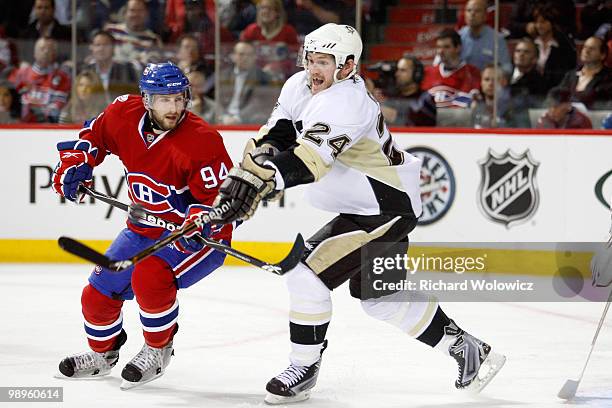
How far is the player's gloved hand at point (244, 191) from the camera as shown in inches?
127

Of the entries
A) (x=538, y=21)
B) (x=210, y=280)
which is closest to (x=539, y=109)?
(x=538, y=21)

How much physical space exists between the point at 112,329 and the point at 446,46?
134 inches

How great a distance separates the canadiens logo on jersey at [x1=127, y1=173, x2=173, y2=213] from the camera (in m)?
3.72

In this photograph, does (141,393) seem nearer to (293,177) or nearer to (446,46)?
(293,177)

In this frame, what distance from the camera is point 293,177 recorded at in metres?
3.27

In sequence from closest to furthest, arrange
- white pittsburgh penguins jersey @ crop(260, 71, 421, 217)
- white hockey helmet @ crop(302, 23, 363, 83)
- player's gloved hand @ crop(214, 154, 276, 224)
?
player's gloved hand @ crop(214, 154, 276, 224) < white pittsburgh penguins jersey @ crop(260, 71, 421, 217) < white hockey helmet @ crop(302, 23, 363, 83)

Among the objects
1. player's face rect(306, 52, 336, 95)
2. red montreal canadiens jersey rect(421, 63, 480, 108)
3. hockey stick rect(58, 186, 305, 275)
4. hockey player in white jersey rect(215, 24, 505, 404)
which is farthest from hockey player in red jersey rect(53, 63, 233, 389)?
red montreal canadiens jersey rect(421, 63, 480, 108)

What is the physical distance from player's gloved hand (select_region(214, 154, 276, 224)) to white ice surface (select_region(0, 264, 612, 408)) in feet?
2.11

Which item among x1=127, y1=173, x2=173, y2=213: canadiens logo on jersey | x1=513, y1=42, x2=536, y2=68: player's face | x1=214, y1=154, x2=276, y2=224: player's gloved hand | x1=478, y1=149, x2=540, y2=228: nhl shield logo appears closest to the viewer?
x1=214, y1=154, x2=276, y2=224: player's gloved hand

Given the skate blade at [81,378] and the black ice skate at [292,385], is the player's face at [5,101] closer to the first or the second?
the skate blade at [81,378]

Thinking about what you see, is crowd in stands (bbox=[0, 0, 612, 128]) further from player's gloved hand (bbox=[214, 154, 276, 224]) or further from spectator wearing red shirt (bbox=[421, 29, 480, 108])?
player's gloved hand (bbox=[214, 154, 276, 224])

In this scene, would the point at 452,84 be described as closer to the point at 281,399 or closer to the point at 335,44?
the point at 335,44

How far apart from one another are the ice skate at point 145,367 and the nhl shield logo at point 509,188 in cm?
296

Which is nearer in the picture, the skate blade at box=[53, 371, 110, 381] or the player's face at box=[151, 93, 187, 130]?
the player's face at box=[151, 93, 187, 130]
